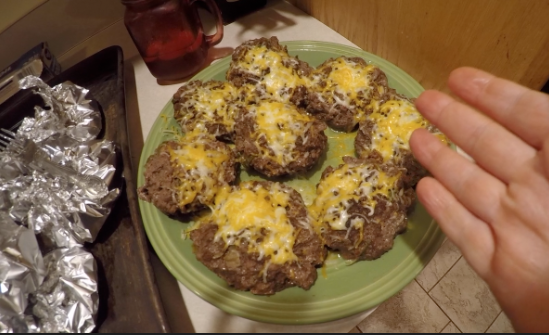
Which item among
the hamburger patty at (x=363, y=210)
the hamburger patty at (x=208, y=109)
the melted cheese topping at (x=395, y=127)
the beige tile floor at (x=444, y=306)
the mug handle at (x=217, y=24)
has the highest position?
the mug handle at (x=217, y=24)

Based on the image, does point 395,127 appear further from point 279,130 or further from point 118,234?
point 118,234

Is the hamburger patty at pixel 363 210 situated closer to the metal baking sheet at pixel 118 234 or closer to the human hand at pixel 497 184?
the human hand at pixel 497 184

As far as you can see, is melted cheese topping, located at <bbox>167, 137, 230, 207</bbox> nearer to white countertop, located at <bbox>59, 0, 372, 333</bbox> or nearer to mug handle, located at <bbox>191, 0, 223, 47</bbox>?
white countertop, located at <bbox>59, 0, 372, 333</bbox>

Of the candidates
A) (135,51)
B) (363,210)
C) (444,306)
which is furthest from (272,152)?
(444,306)

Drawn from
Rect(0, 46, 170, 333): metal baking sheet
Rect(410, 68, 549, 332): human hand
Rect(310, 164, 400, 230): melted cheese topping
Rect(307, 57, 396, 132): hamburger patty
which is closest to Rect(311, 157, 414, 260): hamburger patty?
Rect(310, 164, 400, 230): melted cheese topping

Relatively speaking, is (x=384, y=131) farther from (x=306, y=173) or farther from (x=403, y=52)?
(x=403, y=52)

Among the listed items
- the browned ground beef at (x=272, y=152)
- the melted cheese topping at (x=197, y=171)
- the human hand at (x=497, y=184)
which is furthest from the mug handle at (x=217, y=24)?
the human hand at (x=497, y=184)
